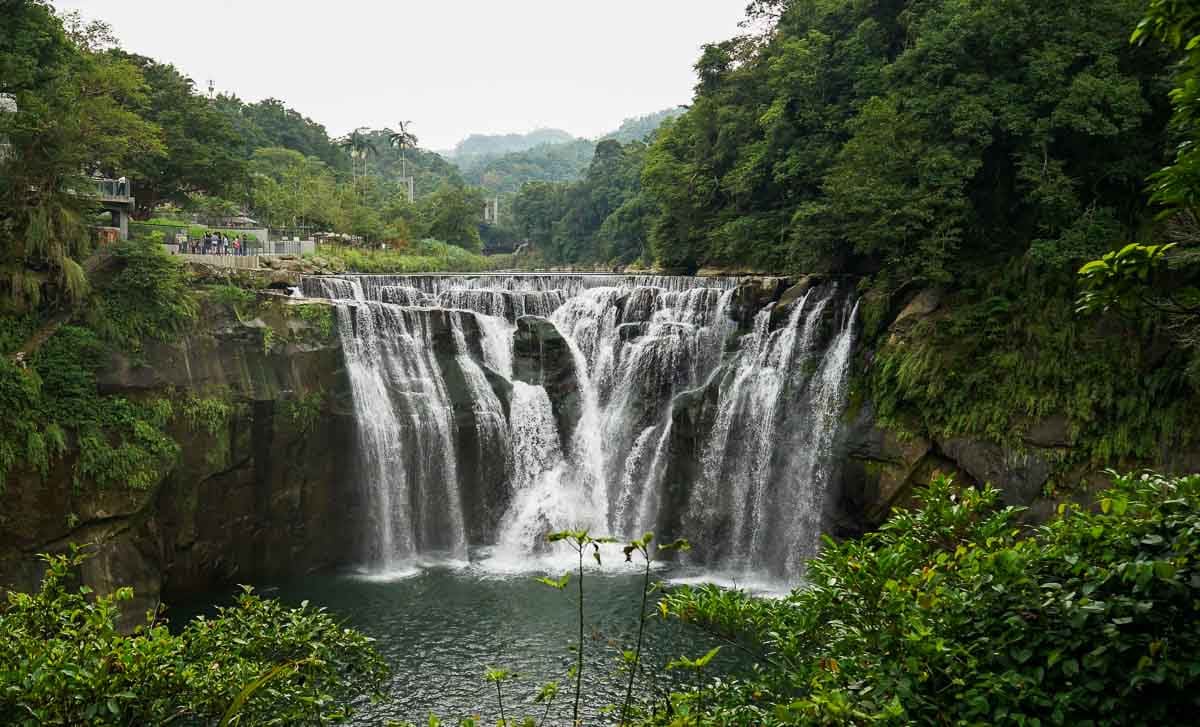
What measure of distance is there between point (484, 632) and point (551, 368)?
8.57m

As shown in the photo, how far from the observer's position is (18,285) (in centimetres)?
1581

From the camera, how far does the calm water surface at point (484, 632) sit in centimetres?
1241

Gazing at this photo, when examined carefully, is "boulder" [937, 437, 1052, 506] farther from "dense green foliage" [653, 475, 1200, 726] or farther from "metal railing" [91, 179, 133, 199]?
"metal railing" [91, 179, 133, 199]

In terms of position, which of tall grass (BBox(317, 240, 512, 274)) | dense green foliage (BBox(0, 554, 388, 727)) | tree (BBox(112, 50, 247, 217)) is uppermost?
tree (BBox(112, 50, 247, 217))

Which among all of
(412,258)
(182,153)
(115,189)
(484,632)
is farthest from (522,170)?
(484,632)

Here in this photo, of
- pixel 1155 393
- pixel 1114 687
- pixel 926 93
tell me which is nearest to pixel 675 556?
pixel 1155 393

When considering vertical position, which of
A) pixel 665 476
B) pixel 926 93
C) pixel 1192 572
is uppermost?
pixel 926 93

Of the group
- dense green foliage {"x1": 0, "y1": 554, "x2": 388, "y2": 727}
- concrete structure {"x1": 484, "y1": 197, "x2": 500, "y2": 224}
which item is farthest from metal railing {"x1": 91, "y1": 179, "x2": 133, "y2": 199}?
concrete structure {"x1": 484, "y1": 197, "x2": 500, "y2": 224}

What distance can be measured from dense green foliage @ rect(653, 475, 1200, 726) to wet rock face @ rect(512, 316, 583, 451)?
16.4 meters

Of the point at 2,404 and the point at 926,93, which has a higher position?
the point at 926,93

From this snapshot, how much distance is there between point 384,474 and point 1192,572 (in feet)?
59.8

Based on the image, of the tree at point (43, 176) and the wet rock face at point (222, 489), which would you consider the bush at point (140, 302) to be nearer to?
the wet rock face at point (222, 489)

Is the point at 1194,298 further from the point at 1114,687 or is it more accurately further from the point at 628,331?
the point at 628,331

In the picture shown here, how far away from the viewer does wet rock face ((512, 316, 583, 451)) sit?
2169cm
